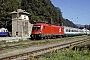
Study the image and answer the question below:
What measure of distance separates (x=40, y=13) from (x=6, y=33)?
43.8m

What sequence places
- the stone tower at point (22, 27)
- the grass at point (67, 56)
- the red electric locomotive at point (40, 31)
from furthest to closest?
the stone tower at point (22, 27), the red electric locomotive at point (40, 31), the grass at point (67, 56)

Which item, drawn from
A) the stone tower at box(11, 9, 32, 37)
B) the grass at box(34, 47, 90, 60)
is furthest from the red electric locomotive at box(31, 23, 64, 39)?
the grass at box(34, 47, 90, 60)

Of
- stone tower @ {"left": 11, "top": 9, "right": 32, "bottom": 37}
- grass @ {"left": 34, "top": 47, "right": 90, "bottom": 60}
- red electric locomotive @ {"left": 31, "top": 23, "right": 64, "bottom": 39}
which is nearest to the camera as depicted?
grass @ {"left": 34, "top": 47, "right": 90, "bottom": 60}

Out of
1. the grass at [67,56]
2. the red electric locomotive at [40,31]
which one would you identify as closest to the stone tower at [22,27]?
the red electric locomotive at [40,31]

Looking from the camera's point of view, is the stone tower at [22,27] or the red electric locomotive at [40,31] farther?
the stone tower at [22,27]

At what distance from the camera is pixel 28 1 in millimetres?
104688

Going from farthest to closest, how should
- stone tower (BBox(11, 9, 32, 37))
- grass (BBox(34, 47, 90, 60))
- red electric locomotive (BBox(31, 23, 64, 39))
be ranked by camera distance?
stone tower (BBox(11, 9, 32, 37)), red electric locomotive (BBox(31, 23, 64, 39)), grass (BBox(34, 47, 90, 60))

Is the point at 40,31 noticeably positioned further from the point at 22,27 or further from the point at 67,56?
the point at 67,56

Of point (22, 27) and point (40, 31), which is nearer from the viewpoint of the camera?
point (40, 31)

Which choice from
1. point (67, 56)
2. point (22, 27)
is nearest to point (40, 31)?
point (22, 27)

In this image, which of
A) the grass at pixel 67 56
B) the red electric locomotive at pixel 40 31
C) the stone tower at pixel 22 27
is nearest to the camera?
the grass at pixel 67 56

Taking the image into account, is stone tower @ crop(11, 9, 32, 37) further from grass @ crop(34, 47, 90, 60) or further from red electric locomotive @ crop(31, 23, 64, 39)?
grass @ crop(34, 47, 90, 60)

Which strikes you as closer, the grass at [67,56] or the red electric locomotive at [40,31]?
the grass at [67,56]

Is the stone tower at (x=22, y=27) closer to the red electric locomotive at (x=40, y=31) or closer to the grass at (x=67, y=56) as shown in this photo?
the red electric locomotive at (x=40, y=31)
